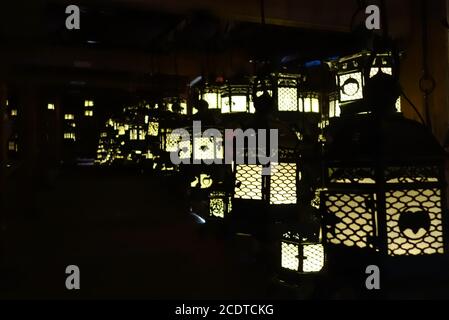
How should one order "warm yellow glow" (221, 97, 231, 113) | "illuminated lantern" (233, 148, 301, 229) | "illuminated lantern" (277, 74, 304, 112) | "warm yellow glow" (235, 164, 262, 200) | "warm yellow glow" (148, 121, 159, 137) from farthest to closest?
"warm yellow glow" (148, 121, 159, 137), "warm yellow glow" (221, 97, 231, 113), "illuminated lantern" (277, 74, 304, 112), "warm yellow glow" (235, 164, 262, 200), "illuminated lantern" (233, 148, 301, 229)

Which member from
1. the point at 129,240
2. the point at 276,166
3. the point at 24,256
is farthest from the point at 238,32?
the point at 276,166

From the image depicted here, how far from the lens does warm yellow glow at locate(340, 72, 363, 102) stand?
67.3 inches

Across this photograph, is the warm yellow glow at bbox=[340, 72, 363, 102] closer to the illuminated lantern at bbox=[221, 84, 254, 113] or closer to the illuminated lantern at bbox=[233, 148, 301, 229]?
the illuminated lantern at bbox=[233, 148, 301, 229]

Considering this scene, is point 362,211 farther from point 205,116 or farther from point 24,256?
point 24,256

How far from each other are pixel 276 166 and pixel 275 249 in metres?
0.59

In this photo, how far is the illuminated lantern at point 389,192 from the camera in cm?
83

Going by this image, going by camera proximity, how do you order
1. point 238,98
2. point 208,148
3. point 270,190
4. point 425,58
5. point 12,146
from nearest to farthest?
point 425,58
point 270,190
point 238,98
point 208,148
point 12,146

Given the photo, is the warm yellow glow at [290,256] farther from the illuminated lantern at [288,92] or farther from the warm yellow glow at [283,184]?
the illuminated lantern at [288,92]

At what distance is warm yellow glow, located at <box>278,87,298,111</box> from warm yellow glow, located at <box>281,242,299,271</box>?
1047 mm

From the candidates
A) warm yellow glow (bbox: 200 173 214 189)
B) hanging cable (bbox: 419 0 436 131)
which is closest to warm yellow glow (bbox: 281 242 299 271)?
hanging cable (bbox: 419 0 436 131)

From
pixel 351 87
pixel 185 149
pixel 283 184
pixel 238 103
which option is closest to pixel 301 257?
pixel 283 184

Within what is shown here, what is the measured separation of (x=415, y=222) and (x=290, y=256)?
1.46 metres

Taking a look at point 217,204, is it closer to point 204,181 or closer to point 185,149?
point 204,181

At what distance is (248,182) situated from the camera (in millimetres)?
1794
